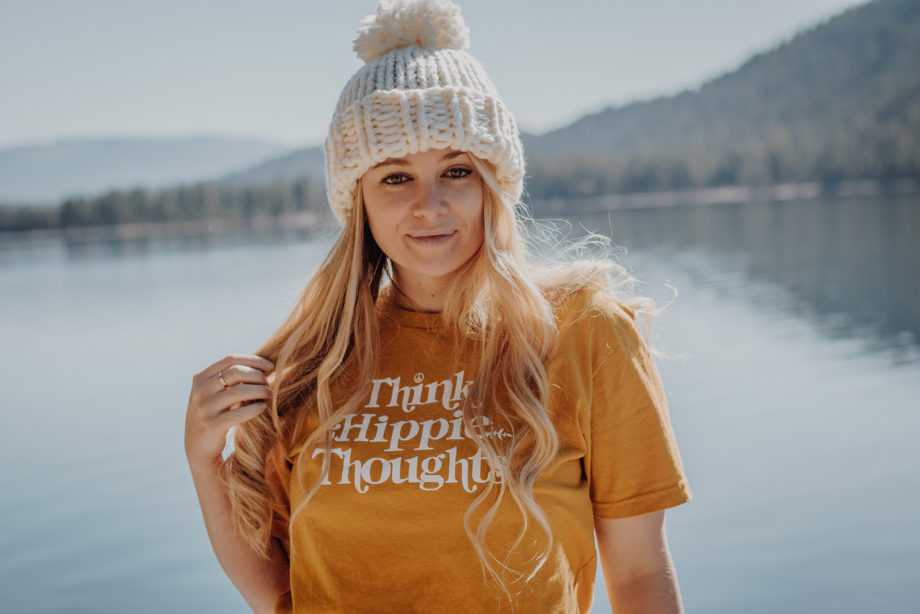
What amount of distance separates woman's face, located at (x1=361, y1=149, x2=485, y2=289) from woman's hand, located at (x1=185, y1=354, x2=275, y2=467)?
0.43 meters

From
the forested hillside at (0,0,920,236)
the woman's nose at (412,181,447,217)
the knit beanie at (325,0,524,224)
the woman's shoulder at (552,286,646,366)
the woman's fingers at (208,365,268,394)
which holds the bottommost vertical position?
the woman's fingers at (208,365,268,394)

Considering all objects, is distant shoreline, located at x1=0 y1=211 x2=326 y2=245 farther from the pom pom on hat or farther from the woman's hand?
the woman's hand

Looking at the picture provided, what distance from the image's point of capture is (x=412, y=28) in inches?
81.9

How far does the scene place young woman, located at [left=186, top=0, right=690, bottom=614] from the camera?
68.9 inches

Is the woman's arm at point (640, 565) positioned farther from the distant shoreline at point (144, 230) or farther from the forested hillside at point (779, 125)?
the forested hillside at point (779, 125)

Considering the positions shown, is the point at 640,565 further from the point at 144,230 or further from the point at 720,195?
the point at 720,195

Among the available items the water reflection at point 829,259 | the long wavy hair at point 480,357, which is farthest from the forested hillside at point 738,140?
the water reflection at point 829,259

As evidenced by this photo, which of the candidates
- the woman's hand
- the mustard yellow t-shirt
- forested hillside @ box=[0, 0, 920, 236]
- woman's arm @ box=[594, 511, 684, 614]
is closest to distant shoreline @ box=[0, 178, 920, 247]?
forested hillside @ box=[0, 0, 920, 236]

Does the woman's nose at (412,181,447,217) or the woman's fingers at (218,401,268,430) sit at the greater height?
the woman's nose at (412,181,447,217)

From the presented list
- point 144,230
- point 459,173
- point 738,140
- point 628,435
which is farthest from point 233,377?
point 738,140

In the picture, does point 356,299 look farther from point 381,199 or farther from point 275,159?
point 275,159

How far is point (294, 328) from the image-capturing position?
2248 millimetres

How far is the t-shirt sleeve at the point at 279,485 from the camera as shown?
6.73 feet

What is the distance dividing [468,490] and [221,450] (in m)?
0.60
